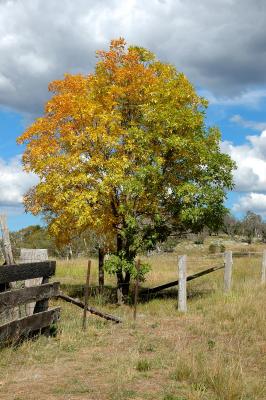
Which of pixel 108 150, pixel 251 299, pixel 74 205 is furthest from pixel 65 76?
pixel 251 299

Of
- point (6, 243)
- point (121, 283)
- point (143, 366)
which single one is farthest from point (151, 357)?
point (121, 283)

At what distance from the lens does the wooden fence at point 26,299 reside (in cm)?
885

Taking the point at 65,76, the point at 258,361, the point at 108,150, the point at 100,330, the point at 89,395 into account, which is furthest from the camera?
the point at 65,76

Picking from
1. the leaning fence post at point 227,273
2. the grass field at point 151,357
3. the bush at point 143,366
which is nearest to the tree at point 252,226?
the leaning fence post at point 227,273

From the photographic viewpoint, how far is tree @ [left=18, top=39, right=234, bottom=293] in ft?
53.0

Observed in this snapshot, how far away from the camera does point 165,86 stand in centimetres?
1694

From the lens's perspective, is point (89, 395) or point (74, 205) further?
point (74, 205)

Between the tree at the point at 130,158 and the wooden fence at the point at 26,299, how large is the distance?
16.7 feet

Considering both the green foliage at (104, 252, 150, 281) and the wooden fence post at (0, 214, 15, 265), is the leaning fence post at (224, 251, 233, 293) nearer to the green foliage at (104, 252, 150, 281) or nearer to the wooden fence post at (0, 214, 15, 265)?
the green foliage at (104, 252, 150, 281)

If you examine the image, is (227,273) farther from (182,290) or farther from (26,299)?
(26,299)

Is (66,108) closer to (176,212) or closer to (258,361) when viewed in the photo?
(176,212)

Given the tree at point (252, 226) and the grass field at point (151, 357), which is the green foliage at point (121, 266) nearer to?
the grass field at point (151, 357)

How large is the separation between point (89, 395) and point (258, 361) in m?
3.67

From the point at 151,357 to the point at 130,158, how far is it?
31.5 feet
